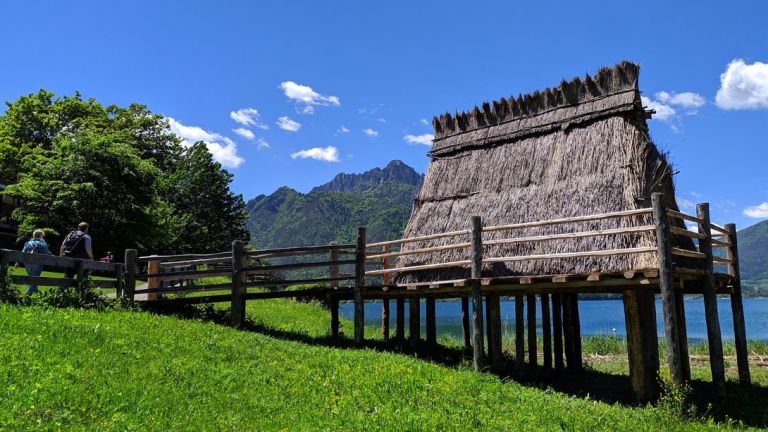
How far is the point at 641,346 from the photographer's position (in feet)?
38.1

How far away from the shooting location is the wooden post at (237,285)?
574 inches

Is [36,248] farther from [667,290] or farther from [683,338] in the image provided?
[683,338]

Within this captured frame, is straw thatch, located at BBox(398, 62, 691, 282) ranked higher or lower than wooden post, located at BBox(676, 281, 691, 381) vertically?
higher

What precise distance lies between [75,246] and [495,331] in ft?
34.8

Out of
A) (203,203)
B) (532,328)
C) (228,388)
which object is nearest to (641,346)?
(532,328)

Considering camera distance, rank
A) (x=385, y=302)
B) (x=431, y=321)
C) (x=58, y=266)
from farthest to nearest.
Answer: (x=431, y=321)
(x=385, y=302)
(x=58, y=266)

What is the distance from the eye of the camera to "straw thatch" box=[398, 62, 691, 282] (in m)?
13.8

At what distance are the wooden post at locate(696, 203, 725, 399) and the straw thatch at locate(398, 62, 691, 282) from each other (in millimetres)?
1144

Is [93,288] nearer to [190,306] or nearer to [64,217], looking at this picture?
[190,306]

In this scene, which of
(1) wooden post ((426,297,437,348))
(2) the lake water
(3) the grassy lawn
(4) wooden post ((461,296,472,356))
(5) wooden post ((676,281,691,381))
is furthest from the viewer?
(2) the lake water

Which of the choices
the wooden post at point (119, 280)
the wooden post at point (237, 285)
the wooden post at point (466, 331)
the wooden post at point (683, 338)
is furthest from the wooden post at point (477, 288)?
the wooden post at point (119, 280)

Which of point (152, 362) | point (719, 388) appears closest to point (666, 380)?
point (719, 388)

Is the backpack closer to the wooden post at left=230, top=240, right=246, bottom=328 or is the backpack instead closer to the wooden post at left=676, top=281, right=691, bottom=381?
the wooden post at left=230, top=240, right=246, bottom=328

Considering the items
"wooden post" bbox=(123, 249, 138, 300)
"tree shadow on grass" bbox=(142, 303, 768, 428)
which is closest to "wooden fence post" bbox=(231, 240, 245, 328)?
"tree shadow on grass" bbox=(142, 303, 768, 428)
